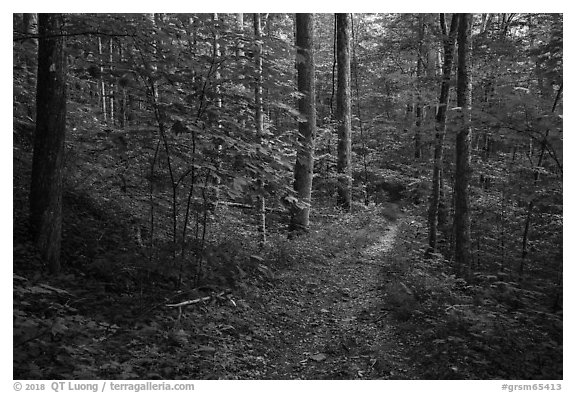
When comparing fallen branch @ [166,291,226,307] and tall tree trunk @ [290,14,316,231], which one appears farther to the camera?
tall tree trunk @ [290,14,316,231]

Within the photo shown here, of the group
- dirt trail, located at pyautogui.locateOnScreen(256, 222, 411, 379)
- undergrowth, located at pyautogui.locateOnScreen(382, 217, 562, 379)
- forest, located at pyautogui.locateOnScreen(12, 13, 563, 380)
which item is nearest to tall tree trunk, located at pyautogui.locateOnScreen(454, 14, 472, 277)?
forest, located at pyautogui.locateOnScreen(12, 13, 563, 380)

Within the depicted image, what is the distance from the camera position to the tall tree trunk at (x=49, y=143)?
5.88 m

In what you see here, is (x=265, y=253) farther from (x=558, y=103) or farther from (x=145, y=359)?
(x=558, y=103)

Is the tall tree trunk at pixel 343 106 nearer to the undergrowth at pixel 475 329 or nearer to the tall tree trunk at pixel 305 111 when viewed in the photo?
the tall tree trunk at pixel 305 111

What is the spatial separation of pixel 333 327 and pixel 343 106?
10397mm

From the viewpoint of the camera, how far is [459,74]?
8.52 meters

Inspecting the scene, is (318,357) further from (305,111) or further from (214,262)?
(305,111)

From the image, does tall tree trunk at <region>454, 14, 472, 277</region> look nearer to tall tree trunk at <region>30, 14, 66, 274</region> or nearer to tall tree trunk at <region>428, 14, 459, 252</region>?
tall tree trunk at <region>428, 14, 459, 252</region>

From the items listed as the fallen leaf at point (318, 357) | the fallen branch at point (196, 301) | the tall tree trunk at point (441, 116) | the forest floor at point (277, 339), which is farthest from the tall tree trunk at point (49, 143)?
the tall tree trunk at point (441, 116)

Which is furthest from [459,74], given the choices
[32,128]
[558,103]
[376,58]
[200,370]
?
[376,58]

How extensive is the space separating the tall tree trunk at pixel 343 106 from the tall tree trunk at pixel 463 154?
6573 mm

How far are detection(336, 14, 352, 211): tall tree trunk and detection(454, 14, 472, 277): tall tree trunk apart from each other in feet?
21.6

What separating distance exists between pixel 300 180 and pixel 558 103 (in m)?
6.59

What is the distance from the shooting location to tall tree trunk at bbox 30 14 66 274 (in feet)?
Result: 19.3
